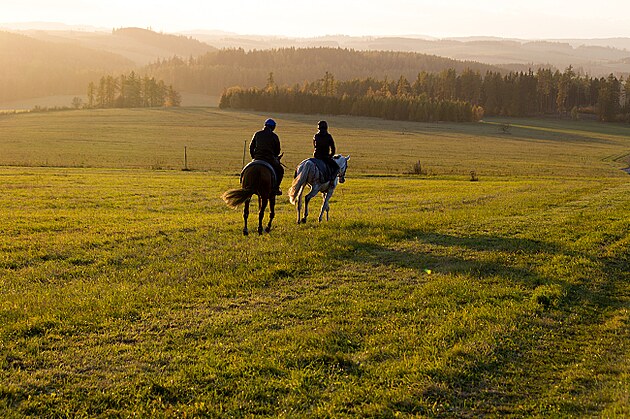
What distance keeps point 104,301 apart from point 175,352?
2539 mm

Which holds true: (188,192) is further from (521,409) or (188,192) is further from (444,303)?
(521,409)

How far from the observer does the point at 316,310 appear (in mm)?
9586

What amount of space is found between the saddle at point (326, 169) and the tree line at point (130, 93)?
152996mm

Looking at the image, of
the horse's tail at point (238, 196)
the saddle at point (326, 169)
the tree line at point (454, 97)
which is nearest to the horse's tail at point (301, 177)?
the saddle at point (326, 169)

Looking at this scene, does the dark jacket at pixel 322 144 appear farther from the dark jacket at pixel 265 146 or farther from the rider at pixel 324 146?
the dark jacket at pixel 265 146

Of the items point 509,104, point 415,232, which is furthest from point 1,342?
point 509,104

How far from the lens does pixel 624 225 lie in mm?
17172

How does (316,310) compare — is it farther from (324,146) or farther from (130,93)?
(130,93)

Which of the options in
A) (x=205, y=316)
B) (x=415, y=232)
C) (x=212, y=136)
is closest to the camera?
(x=205, y=316)

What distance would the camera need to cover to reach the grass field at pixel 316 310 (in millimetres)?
6605

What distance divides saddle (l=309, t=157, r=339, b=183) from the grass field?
1525mm

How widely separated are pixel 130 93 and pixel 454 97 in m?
98.6

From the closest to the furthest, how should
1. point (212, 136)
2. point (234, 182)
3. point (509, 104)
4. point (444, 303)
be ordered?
point (444, 303) → point (234, 182) → point (212, 136) → point (509, 104)

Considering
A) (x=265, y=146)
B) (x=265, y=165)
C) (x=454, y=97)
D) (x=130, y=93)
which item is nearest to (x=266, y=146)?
(x=265, y=146)
